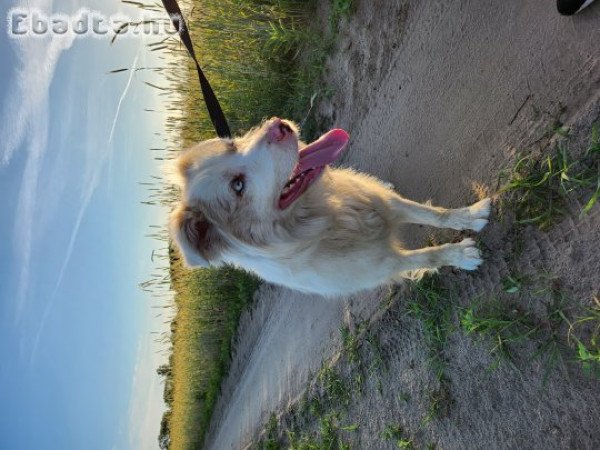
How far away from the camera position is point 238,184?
262 centimetres

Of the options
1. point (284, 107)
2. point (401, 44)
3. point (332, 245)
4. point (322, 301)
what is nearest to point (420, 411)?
point (332, 245)

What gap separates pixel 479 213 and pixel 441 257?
0.39 meters

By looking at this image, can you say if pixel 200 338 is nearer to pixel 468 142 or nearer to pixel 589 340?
pixel 468 142

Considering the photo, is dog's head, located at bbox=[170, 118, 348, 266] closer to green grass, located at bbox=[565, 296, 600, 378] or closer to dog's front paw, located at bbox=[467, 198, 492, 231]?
dog's front paw, located at bbox=[467, 198, 492, 231]

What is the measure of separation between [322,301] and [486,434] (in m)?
2.61

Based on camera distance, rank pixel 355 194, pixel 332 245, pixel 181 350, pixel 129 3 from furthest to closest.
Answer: pixel 181 350
pixel 129 3
pixel 355 194
pixel 332 245

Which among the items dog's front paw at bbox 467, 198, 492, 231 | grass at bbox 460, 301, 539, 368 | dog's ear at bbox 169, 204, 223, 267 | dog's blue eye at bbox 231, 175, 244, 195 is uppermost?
dog's front paw at bbox 467, 198, 492, 231

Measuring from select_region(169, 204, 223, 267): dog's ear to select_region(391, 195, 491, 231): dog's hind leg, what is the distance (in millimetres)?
1295

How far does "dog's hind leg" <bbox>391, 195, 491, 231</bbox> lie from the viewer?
116 inches

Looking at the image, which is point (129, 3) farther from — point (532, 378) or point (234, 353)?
point (234, 353)

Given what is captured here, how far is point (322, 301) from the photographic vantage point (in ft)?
16.8

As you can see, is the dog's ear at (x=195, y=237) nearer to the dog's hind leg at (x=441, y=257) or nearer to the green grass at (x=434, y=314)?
the dog's hind leg at (x=441, y=257)

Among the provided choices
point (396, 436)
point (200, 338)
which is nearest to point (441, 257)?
point (396, 436)

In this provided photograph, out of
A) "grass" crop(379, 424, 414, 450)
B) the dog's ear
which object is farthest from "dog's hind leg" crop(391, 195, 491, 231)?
"grass" crop(379, 424, 414, 450)
